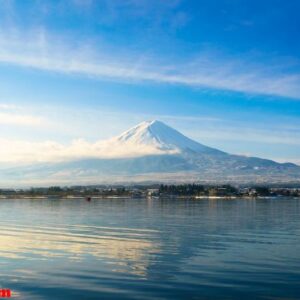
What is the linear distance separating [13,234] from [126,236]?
8.05 metres

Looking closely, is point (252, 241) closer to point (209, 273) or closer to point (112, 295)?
point (209, 273)

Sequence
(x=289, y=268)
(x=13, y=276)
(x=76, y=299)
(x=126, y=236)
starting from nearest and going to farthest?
(x=76, y=299), (x=13, y=276), (x=289, y=268), (x=126, y=236)

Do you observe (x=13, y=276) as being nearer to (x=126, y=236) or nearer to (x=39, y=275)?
(x=39, y=275)

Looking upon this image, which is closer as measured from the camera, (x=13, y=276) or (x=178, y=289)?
(x=178, y=289)

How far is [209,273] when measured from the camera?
20.2 metres

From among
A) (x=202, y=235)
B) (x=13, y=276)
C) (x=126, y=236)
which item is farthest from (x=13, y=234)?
(x=13, y=276)

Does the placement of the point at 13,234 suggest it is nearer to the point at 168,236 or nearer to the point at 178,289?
the point at 168,236

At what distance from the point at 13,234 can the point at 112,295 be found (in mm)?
20261

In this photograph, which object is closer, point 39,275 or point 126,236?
point 39,275

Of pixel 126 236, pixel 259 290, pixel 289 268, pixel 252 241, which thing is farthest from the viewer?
pixel 126 236

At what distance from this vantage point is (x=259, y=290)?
57.2 feet

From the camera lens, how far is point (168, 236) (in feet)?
111

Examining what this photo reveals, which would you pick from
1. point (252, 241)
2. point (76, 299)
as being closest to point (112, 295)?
point (76, 299)

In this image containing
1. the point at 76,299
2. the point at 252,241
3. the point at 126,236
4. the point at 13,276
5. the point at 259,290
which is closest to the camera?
the point at 76,299
